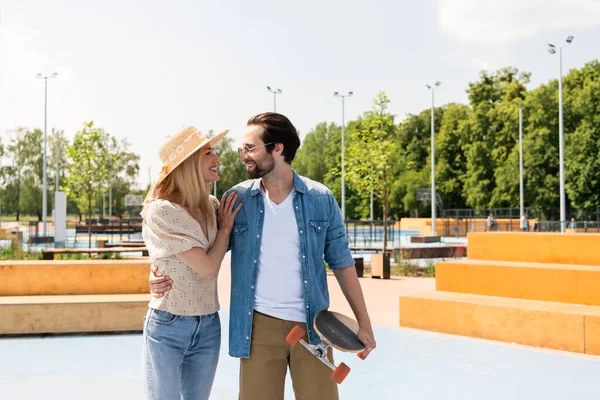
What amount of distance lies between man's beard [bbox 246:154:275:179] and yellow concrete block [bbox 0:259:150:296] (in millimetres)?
6617

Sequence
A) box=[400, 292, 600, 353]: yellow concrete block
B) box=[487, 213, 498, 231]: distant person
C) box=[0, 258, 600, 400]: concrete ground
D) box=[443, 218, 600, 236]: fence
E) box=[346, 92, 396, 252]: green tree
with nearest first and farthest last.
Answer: box=[0, 258, 600, 400]: concrete ground < box=[400, 292, 600, 353]: yellow concrete block < box=[346, 92, 396, 252]: green tree < box=[487, 213, 498, 231]: distant person < box=[443, 218, 600, 236]: fence

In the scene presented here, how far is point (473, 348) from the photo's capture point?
7.96m

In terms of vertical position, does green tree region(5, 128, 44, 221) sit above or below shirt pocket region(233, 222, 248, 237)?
above

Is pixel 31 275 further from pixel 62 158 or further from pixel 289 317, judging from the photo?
pixel 62 158

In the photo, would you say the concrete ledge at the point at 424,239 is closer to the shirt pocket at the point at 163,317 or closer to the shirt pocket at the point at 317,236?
the shirt pocket at the point at 317,236

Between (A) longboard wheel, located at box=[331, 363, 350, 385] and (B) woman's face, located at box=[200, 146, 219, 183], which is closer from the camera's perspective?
(A) longboard wheel, located at box=[331, 363, 350, 385]

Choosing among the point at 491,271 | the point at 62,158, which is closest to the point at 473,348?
the point at 491,271

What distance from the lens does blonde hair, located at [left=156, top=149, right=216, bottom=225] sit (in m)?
3.10

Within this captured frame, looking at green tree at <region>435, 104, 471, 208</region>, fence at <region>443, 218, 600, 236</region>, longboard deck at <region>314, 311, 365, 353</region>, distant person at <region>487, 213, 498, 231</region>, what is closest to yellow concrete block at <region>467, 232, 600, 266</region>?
longboard deck at <region>314, 311, 365, 353</region>

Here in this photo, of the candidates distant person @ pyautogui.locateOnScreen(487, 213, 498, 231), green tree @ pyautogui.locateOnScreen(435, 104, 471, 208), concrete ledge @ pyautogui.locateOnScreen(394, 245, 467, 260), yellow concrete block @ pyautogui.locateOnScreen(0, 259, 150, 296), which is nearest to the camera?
yellow concrete block @ pyautogui.locateOnScreen(0, 259, 150, 296)

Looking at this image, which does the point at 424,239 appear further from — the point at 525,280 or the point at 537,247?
the point at 525,280

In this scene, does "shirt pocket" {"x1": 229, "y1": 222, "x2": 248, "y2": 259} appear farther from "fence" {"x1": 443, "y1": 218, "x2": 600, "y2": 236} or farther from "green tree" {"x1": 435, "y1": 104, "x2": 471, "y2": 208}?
"green tree" {"x1": 435, "y1": 104, "x2": 471, "y2": 208}

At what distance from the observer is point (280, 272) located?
3.14 metres

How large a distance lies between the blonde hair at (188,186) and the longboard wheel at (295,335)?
0.69 m
